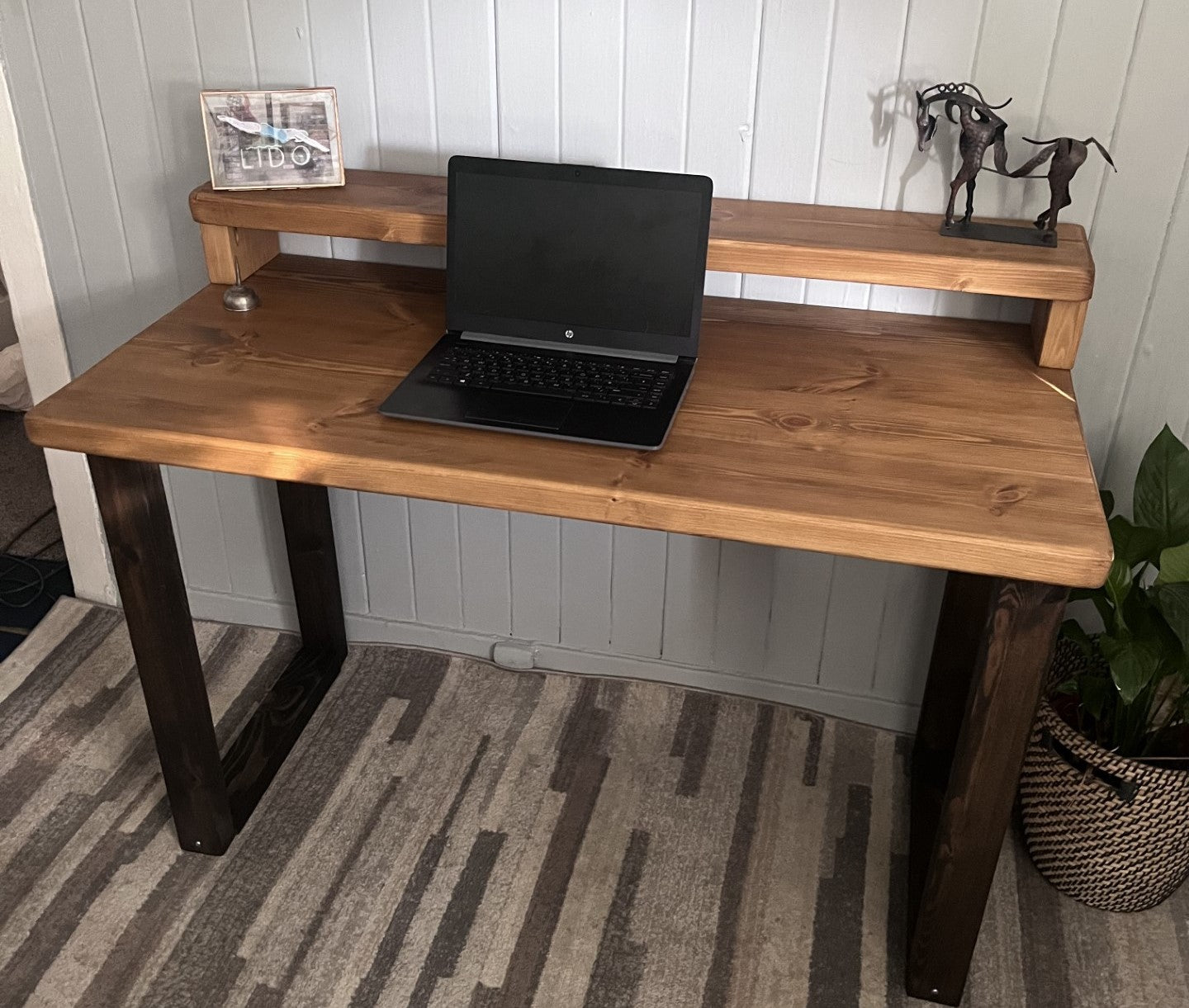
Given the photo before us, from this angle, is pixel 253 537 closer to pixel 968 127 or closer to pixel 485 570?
pixel 485 570

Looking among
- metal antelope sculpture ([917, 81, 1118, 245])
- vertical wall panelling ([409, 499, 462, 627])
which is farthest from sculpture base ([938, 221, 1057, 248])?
vertical wall panelling ([409, 499, 462, 627])

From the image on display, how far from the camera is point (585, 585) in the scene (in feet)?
7.01

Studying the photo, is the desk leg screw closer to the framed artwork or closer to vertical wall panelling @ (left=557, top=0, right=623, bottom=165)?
the framed artwork

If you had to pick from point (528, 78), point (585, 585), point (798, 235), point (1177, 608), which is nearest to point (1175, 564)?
point (1177, 608)

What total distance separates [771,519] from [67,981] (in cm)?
122

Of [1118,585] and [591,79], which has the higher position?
[591,79]

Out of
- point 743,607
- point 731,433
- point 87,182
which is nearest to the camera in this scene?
point 731,433

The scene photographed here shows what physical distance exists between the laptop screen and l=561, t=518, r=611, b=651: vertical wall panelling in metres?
0.54

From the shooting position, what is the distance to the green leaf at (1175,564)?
151 cm

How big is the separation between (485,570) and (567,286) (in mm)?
747

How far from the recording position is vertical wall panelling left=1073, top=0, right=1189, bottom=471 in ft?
4.94

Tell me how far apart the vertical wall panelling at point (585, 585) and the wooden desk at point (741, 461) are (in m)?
0.51

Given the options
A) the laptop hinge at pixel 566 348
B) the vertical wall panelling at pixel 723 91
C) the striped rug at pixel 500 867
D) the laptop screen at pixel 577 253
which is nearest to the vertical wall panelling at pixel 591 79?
the vertical wall panelling at pixel 723 91

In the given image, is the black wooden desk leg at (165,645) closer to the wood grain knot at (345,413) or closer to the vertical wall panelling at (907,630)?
the wood grain knot at (345,413)
